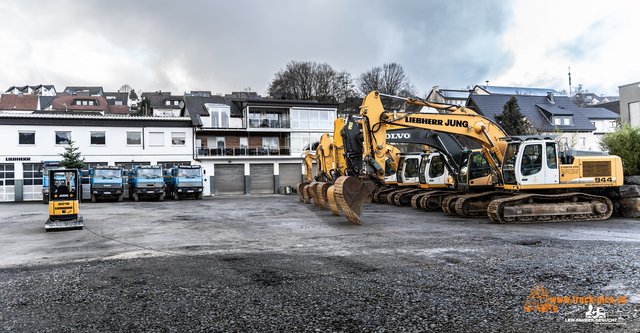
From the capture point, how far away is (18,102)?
67812mm

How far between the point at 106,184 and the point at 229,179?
1425cm

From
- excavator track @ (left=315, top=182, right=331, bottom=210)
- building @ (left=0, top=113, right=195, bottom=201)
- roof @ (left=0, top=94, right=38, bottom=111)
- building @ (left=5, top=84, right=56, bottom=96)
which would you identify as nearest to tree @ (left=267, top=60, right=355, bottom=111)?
building @ (left=0, top=113, right=195, bottom=201)

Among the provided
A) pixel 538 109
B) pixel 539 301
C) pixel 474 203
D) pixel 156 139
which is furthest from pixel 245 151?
pixel 539 301

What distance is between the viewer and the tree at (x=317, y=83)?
172ft

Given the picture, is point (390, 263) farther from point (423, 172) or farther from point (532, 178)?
point (423, 172)

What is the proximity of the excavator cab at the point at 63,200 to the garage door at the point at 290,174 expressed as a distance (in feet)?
97.4

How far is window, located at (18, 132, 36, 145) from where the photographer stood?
1373 inches

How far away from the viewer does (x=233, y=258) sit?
786 centimetres

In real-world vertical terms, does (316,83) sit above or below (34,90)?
below

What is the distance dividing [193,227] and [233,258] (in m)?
5.90

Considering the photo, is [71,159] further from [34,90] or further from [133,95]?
[34,90]

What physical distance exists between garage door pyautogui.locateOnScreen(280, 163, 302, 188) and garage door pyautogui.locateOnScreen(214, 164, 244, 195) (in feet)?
13.4

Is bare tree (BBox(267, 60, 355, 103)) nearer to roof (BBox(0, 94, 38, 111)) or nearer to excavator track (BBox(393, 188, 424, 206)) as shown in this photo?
excavator track (BBox(393, 188, 424, 206))

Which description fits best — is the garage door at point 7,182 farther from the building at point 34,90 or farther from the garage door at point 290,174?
the building at point 34,90
